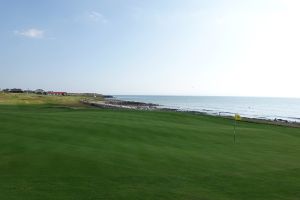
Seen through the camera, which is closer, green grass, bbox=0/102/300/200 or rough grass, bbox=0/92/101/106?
green grass, bbox=0/102/300/200

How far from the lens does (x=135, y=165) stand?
55.7ft

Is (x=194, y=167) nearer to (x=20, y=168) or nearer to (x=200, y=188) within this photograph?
(x=200, y=188)

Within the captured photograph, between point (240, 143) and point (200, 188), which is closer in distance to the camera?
point (200, 188)

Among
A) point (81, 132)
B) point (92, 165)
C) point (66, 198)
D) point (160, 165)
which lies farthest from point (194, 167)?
point (81, 132)

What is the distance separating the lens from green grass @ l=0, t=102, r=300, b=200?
1309cm

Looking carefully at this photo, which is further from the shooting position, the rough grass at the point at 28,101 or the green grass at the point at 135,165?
the rough grass at the point at 28,101

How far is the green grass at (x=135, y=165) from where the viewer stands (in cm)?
1309

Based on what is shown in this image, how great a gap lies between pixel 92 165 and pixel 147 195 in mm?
4561

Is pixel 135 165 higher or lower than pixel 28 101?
lower

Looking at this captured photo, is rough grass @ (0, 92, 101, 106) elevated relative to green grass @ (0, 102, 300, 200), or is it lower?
elevated

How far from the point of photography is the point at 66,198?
11.9 m

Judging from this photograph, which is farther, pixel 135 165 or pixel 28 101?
pixel 28 101

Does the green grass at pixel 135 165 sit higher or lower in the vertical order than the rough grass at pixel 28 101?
lower

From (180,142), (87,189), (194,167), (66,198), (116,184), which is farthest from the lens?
(180,142)
